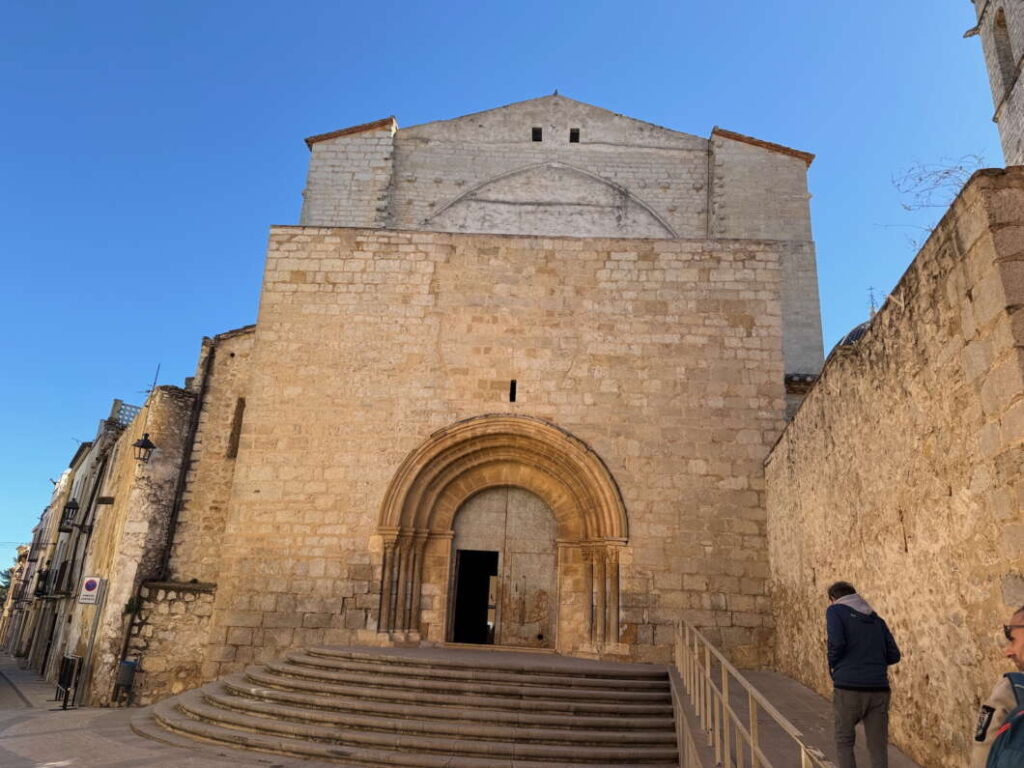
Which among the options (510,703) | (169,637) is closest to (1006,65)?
(510,703)

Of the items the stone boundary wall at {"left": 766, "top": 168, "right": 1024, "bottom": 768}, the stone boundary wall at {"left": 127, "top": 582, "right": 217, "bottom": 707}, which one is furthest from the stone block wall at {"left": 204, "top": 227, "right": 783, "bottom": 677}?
the stone boundary wall at {"left": 766, "top": 168, "right": 1024, "bottom": 768}

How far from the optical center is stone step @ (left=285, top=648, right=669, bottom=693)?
668 centimetres

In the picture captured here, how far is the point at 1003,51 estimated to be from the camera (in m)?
19.3

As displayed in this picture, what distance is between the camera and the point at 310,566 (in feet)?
29.1

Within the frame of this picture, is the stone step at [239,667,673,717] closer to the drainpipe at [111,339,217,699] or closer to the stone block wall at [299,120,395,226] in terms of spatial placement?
the drainpipe at [111,339,217,699]

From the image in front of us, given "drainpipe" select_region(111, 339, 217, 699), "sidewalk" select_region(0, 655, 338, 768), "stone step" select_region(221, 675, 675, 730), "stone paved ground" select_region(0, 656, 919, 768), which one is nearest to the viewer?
"stone paved ground" select_region(0, 656, 919, 768)

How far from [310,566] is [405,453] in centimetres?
186

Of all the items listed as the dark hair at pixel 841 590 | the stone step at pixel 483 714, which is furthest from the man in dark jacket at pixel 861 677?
the stone step at pixel 483 714

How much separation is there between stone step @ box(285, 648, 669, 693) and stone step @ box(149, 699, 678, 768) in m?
1.08

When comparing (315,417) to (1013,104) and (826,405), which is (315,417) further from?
(1013,104)

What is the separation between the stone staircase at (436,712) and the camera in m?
5.70

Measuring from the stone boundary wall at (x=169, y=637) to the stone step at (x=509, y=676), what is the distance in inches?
132

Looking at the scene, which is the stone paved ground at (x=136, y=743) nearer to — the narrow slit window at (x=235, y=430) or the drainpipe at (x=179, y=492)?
the drainpipe at (x=179, y=492)

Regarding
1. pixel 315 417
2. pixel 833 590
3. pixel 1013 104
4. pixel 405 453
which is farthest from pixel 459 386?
pixel 1013 104
